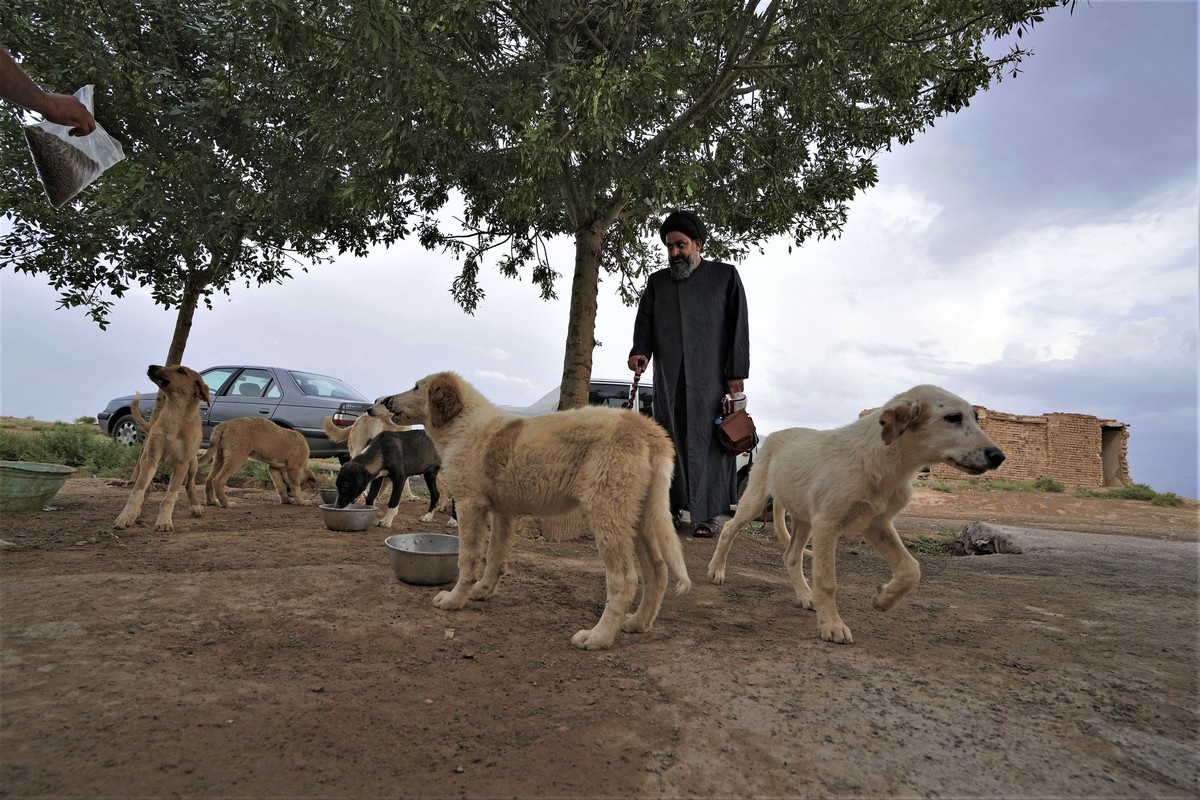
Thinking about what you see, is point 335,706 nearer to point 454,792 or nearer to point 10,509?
point 454,792

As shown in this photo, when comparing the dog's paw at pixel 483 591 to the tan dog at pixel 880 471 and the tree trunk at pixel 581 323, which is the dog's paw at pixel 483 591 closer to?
the tan dog at pixel 880 471

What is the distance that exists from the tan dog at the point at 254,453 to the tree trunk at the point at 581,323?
343 centimetres

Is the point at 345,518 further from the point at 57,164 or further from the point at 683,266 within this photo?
the point at 683,266

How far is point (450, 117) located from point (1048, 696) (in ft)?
22.6

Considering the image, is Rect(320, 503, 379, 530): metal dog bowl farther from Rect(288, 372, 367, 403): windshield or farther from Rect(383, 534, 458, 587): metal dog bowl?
Rect(288, 372, 367, 403): windshield

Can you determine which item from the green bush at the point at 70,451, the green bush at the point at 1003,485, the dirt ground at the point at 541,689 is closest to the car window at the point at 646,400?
the dirt ground at the point at 541,689

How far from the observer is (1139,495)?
1900 centimetres

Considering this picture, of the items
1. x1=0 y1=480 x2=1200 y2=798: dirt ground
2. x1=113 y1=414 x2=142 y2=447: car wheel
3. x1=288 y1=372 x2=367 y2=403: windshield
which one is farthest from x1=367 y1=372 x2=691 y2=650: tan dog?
x1=113 y1=414 x2=142 y2=447: car wheel

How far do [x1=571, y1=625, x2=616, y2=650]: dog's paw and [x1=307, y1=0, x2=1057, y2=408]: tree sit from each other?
4438mm

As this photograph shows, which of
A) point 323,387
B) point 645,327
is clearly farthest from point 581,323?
point 323,387

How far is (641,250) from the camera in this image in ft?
40.4

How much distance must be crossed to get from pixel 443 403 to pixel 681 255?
9.82ft

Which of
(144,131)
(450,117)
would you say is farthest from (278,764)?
(144,131)

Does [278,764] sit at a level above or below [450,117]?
below
